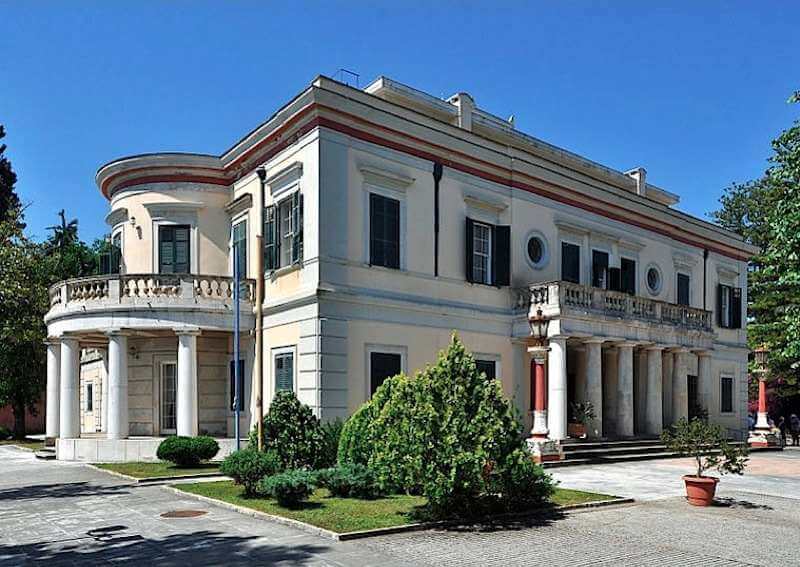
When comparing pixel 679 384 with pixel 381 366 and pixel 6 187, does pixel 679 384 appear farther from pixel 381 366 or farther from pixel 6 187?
pixel 6 187

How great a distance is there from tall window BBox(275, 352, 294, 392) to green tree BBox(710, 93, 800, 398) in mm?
11710

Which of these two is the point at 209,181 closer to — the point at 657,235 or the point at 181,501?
the point at 181,501

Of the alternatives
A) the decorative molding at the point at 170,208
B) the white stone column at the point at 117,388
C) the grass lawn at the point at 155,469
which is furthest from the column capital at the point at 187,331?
the decorative molding at the point at 170,208

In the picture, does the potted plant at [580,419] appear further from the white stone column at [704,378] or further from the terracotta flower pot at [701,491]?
the terracotta flower pot at [701,491]

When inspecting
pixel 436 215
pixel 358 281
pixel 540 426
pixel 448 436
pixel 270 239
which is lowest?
pixel 540 426

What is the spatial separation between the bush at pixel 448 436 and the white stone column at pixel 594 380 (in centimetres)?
1198

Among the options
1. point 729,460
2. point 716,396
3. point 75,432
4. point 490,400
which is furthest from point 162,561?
point 716,396

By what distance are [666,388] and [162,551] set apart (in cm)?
2244

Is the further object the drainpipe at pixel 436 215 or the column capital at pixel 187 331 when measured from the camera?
the drainpipe at pixel 436 215

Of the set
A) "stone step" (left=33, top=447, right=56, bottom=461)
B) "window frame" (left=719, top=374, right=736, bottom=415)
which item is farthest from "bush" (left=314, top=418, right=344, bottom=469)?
"window frame" (left=719, top=374, right=736, bottom=415)

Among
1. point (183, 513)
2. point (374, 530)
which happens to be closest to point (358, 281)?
point (183, 513)

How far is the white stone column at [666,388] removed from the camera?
27755 mm

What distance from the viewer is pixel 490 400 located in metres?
12.1

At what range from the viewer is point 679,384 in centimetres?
2741
